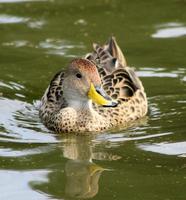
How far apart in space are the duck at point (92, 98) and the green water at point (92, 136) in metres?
0.21

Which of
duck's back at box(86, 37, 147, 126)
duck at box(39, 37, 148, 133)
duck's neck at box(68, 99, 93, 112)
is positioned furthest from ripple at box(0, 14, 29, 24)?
duck's neck at box(68, 99, 93, 112)

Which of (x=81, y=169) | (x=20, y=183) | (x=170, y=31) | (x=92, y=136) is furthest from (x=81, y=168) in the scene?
(x=170, y=31)

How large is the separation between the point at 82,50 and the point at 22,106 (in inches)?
93.1

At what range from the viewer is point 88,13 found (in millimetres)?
16094

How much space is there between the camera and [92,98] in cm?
1138

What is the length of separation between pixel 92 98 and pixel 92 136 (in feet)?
1.44

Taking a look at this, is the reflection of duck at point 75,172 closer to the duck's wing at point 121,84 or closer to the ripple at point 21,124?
the ripple at point 21,124

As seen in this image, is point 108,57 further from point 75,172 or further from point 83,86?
point 75,172

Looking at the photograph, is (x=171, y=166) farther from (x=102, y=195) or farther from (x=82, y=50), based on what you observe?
(x=82, y=50)

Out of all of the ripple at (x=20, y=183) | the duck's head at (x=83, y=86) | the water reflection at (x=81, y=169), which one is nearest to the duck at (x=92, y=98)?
the duck's head at (x=83, y=86)

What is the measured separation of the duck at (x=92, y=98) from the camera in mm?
11422

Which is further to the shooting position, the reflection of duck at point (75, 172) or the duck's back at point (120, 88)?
the duck's back at point (120, 88)

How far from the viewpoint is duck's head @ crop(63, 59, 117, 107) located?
11.3 m

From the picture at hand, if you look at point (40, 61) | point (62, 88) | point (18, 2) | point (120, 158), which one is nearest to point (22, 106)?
point (62, 88)
